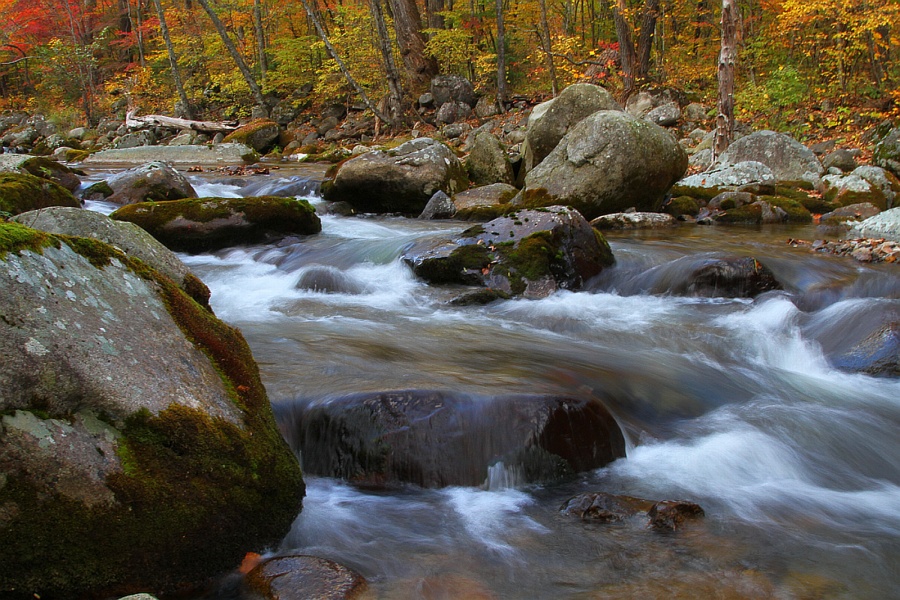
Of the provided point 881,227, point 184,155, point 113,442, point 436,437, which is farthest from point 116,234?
point 184,155

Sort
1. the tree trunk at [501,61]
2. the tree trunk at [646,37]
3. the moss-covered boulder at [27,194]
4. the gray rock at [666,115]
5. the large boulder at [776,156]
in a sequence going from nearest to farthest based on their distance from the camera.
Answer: the moss-covered boulder at [27,194] < the large boulder at [776,156] < the tree trunk at [646,37] < the gray rock at [666,115] < the tree trunk at [501,61]

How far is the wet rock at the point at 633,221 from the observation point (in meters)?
11.0

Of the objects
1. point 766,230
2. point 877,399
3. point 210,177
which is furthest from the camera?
point 210,177

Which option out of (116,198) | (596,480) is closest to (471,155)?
(116,198)

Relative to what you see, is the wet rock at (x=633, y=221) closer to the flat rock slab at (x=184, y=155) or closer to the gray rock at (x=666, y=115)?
the gray rock at (x=666, y=115)

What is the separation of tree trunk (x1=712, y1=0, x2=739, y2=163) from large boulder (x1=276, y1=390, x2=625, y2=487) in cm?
1156

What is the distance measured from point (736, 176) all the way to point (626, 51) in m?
8.62

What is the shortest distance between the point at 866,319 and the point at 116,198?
443 inches

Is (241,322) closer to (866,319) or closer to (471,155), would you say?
(866,319)

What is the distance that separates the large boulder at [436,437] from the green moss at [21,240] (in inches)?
66.3

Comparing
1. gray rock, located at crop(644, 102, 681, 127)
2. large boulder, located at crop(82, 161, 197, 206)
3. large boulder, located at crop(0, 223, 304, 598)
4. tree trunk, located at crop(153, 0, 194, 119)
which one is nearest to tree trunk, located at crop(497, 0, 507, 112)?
gray rock, located at crop(644, 102, 681, 127)

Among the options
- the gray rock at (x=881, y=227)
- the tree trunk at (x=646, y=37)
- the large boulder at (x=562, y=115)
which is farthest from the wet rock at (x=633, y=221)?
the tree trunk at (x=646, y=37)

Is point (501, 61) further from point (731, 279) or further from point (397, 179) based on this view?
point (731, 279)

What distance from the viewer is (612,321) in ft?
23.1
